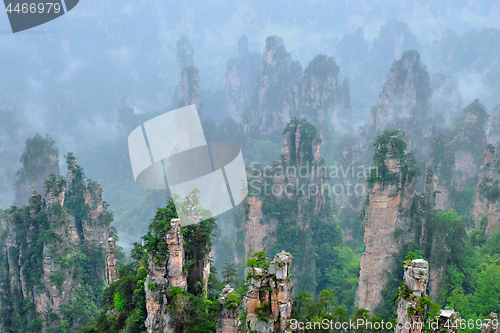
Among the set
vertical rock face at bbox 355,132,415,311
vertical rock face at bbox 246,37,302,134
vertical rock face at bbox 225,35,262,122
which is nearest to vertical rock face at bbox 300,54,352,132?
vertical rock face at bbox 246,37,302,134

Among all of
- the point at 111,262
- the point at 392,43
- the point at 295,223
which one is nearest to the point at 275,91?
the point at 392,43

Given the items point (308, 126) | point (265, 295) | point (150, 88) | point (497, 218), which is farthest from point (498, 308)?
point (150, 88)

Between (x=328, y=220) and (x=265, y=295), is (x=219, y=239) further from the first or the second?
(x=265, y=295)

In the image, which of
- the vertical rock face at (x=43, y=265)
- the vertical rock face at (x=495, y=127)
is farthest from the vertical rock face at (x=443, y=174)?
the vertical rock face at (x=43, y=265)

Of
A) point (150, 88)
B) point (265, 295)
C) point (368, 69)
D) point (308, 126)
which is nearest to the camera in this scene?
point (265, 295)

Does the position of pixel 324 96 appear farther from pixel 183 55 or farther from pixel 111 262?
pixel 111 262

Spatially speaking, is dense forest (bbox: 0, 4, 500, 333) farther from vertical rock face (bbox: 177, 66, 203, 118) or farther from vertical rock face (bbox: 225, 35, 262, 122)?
vertical rock face (bbox: 225, 35, 262, 122)

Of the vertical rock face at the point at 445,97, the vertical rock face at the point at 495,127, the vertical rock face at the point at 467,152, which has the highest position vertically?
the vertical rock face at the point at 445,97

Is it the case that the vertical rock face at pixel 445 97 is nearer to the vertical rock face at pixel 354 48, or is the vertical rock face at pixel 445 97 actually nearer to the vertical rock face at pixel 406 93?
the vertical rock face at pixel 406 93
